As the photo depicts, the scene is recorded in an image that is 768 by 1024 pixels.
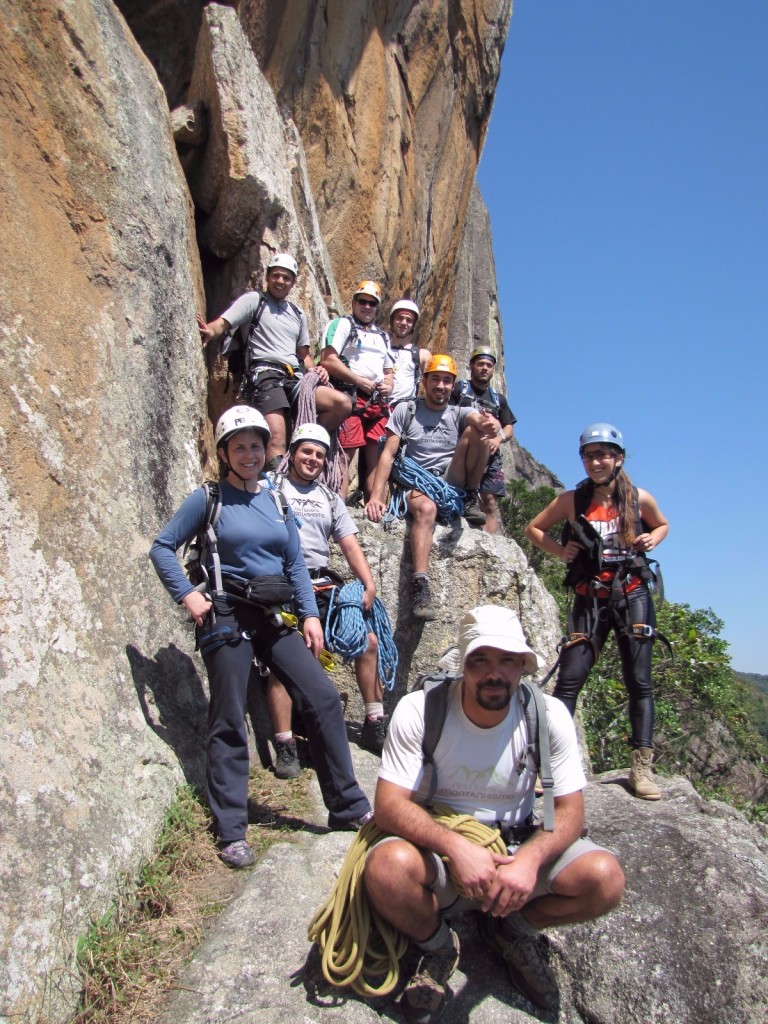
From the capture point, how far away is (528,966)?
3.43 meters

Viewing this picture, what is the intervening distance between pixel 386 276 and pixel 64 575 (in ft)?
28.4

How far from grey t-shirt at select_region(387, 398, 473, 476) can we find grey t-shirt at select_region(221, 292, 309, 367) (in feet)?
3.60

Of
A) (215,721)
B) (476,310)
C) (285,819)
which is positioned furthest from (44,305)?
(476,310)

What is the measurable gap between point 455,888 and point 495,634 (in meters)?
1.00

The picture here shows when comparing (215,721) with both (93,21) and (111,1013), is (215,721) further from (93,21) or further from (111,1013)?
(93,21)

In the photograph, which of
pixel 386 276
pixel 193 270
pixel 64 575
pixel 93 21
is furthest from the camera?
pixel 386 276

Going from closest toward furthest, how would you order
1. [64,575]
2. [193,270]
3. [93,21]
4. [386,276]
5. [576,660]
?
1. [64,575]
2. [576,660]
3. [93,21]
4. [193,270]
5. [386,276]

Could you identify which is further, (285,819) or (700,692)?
(700,692)

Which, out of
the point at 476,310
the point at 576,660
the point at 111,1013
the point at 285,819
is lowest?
the point at 111,1013

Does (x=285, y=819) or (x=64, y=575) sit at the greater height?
(x=64, y=575)

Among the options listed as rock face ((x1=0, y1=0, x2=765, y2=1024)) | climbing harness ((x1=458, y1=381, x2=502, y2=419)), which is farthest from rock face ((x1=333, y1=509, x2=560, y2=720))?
climbing harness ((x1=458, y1=381, x2=502, y2=419))

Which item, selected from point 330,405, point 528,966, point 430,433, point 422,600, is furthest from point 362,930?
point 330,405

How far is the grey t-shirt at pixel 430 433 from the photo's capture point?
7.16 meters

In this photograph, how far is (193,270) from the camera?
710 centimetres
